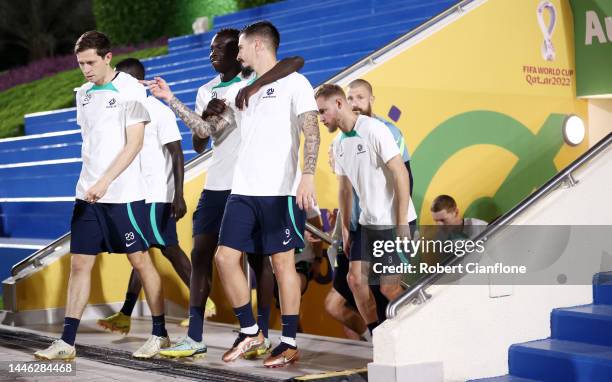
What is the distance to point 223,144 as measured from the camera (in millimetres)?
6262

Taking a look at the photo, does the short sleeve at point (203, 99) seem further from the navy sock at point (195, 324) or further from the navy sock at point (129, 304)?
the navy sock at point (129, 304)

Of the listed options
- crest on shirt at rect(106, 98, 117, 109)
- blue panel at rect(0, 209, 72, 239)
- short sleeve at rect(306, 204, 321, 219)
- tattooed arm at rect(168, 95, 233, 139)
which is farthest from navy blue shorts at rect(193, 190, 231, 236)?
blue panel at rect(0, 209, 72, 239)

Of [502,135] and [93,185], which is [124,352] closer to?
[93,185]

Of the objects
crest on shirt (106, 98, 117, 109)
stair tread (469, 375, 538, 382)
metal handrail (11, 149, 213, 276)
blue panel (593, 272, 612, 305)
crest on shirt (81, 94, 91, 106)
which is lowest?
stair tread (469, 375, 538, 382)

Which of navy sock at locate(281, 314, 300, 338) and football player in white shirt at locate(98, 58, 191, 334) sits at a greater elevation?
football player in white shirt at locate(98, 58, 191, 334)

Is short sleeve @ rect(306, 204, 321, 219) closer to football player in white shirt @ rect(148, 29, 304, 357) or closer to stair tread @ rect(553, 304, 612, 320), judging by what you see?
football player in white shirt @ rect(148, 29, 304, 357)

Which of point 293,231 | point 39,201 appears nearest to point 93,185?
point 293,231

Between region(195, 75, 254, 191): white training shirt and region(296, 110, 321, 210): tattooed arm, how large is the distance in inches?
23.6

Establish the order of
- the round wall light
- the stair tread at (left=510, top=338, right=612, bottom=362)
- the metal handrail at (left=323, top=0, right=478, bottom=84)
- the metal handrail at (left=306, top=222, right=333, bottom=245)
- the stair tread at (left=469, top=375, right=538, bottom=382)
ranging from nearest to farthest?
the stair tread at (left=510, top=338, right=612, bottom=362), the stair tread at (left=469, top=375, right=538, bottom=382), the metal handrail at (left=306, top=222, right=333, bottom=245), the metal handrail at (left=323, top=0, right=478, bottom=84), the round wall light

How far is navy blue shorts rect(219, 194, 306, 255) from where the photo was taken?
227 inches

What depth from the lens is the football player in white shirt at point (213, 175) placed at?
6.16 metres

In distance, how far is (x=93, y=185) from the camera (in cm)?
599

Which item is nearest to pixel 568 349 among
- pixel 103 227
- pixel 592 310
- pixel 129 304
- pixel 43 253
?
pixel 592 310

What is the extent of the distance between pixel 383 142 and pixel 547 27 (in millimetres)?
5401
